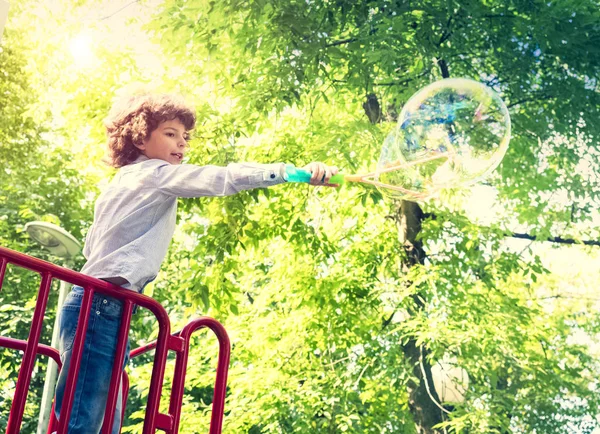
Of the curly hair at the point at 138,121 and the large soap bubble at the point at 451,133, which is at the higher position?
the large soap bubble at the point at 451,133

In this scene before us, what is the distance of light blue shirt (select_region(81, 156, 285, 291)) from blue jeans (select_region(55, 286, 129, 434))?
0.11 metres

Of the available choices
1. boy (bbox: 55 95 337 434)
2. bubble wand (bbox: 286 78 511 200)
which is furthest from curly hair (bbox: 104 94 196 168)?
bubble wand (bbox: 286 78 511 200)

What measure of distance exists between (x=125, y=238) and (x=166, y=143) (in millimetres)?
488

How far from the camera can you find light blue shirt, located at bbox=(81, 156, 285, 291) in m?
2.30

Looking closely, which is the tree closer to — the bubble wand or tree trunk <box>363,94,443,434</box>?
tree trunk <box>363,94,443,434</box>

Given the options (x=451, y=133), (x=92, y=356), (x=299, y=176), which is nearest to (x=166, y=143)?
(x=299, y=176)

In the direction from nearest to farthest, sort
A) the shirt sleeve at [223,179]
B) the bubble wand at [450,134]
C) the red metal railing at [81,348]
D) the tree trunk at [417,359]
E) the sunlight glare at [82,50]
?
1. the red metal railing at [81,348]
2. the shirt sleeve at [223,179]
3. the bubble wand at [450,134]
4. the sunlight glare at [82,50]
5. the tree trunk at [417,359]

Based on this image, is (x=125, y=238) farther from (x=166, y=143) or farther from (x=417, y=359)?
(x=417, y=359)

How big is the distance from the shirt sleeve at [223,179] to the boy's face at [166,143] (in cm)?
33

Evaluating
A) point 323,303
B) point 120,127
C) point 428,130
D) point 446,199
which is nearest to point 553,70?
point 446,199

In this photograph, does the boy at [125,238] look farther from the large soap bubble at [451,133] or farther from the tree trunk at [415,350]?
the tree trunk at [415,350]

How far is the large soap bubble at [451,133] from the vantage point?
3830mm

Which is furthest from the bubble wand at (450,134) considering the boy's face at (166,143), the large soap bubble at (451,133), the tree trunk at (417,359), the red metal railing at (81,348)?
the tree trunk at (417,359)

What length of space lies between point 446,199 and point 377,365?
8.44ft
